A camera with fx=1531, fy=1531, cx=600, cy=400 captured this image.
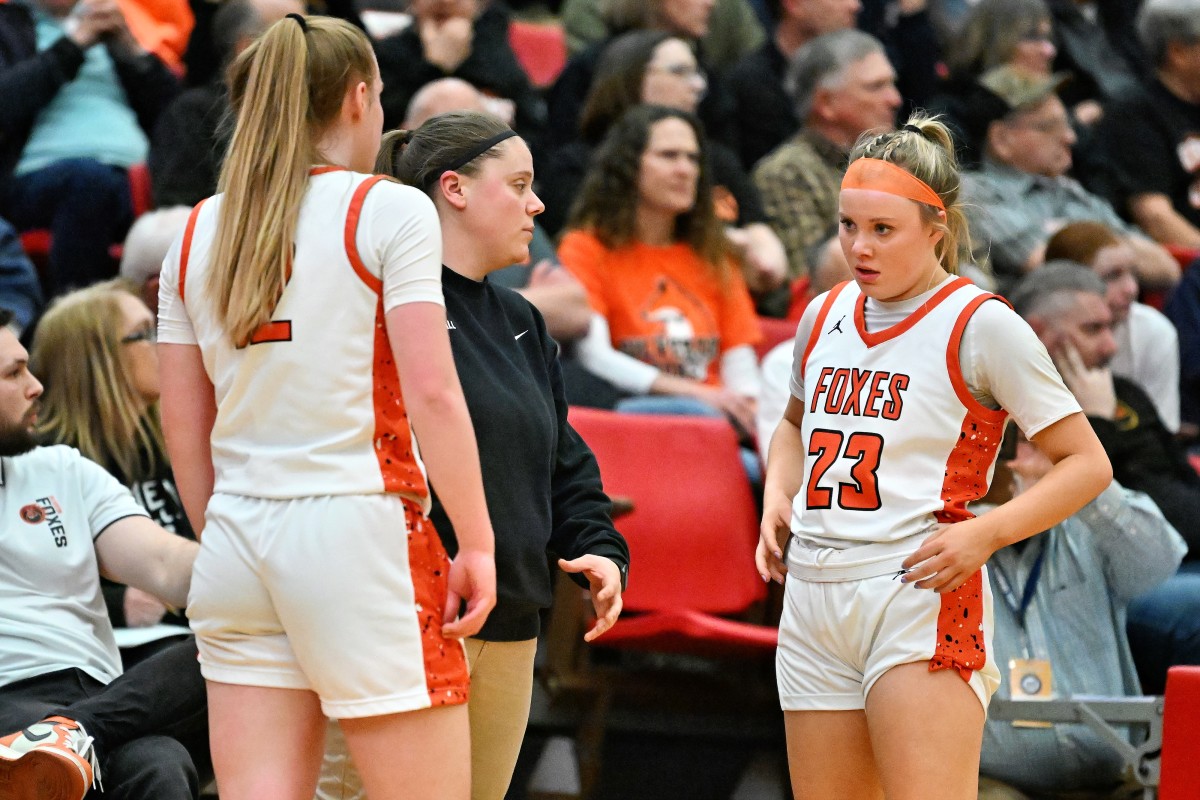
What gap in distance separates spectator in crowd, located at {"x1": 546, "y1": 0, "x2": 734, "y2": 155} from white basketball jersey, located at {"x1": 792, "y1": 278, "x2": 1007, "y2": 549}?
12.7 ft

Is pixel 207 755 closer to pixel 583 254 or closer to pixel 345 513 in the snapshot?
pixel 345 513

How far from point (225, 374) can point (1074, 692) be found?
104 inches

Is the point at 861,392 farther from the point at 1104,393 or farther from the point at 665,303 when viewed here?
the point at 665,303

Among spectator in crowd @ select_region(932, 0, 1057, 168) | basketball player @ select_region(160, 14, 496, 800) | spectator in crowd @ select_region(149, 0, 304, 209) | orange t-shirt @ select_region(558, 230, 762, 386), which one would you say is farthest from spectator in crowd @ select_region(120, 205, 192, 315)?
spectator in crowd @ select_region(932, 0, 1057, 168)

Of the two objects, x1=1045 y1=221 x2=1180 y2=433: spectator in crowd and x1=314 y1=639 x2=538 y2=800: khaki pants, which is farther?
x1=1045 y1=221 x2=1180 y2=433: spectator in crowd

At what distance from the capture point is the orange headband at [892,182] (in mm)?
2557

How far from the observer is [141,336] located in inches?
156

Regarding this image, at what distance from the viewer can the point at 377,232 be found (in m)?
2.10

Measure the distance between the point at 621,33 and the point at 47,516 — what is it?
4.18 meters

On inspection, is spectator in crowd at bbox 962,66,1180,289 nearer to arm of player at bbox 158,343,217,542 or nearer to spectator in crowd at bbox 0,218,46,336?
spectator in crowd at bbox 0,218,46,336

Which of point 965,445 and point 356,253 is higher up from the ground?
point 356,253

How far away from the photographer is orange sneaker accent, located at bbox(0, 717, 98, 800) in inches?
109

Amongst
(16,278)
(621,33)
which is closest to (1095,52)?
(621,33)

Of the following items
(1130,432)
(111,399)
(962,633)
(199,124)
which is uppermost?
(962,633)
